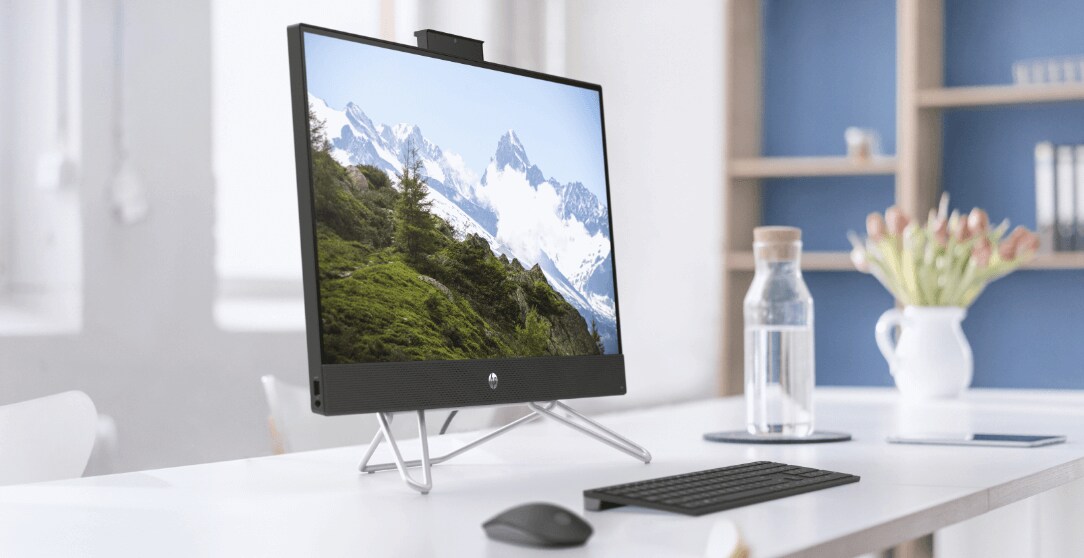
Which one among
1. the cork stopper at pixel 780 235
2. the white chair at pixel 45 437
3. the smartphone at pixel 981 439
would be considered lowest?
the smartphone at pixel 981 439

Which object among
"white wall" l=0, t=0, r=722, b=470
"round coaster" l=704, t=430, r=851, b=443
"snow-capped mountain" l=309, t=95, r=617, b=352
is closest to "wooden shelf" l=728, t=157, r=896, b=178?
"white wall" l=0, t=0, r=722, b=470

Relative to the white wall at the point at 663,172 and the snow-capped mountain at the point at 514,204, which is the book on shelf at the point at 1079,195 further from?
the snow-capped mountain at the point at 514,204

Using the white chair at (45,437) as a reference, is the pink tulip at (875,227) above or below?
above

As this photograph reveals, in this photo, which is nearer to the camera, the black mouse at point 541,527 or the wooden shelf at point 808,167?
the black mouse at point 541,527

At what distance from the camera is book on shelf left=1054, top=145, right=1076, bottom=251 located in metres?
3.46

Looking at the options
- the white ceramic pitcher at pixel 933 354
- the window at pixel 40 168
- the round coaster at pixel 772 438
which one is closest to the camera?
the round coaster at pixel 772 438

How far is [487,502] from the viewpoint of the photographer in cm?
108

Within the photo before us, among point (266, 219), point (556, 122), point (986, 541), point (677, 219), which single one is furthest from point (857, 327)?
point (556, 122)

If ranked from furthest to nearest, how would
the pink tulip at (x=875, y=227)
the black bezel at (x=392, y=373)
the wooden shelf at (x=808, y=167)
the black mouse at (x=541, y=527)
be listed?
the wooden shelf at (x=808, y=167) → the pink tulip at (x=875, y=227) → the black bezel at (x=392, y=373) → the black mouse at (x=541, y=527)

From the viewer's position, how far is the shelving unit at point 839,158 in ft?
11.7

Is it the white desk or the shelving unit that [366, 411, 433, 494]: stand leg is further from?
the shelving unit

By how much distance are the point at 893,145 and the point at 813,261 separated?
19.4 inches

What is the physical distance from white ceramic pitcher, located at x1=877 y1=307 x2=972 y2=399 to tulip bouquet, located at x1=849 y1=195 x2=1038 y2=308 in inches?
3.0

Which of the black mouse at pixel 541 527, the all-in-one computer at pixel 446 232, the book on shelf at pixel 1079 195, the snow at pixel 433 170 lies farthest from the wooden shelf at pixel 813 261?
the black mouse at pixel 541 527
